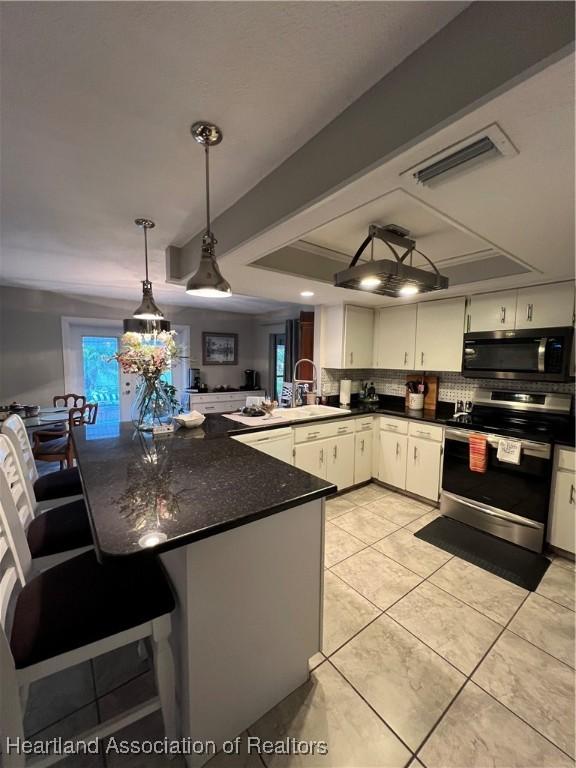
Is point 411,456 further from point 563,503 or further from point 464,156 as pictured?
point 464,156

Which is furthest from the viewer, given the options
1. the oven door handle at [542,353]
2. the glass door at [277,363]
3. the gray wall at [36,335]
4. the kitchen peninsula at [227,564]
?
the glass door at [277,363]

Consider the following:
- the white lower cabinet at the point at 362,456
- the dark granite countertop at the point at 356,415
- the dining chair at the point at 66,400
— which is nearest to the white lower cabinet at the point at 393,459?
the white lower cabinet at the point at 362,456

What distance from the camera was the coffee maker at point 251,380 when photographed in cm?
651

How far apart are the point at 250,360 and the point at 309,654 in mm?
5673

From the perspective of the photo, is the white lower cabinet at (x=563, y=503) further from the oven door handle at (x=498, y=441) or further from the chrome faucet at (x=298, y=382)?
the chrome faucet at (x=298, y=382)

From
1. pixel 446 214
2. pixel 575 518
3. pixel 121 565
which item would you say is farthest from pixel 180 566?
pixel 575 518

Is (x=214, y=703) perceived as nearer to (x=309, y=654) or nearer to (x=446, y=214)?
(x=309, y=654)

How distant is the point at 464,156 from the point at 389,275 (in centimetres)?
65

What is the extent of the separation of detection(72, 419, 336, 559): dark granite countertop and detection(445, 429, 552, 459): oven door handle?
1.95m

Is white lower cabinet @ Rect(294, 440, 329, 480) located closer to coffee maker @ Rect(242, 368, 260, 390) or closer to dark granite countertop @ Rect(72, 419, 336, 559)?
dark granite countertop @ Rect(72, 419, 336, 559)

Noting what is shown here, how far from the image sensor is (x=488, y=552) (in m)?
2.41

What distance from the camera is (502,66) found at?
0.74m

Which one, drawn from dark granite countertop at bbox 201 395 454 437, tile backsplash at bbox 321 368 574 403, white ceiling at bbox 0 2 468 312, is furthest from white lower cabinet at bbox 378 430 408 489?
white ceiling at bbox 0 2 468 312

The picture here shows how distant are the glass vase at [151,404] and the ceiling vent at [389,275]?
1.43m
